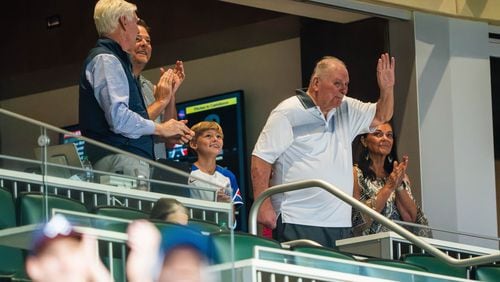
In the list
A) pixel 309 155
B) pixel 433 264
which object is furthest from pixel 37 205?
pixel 433 264

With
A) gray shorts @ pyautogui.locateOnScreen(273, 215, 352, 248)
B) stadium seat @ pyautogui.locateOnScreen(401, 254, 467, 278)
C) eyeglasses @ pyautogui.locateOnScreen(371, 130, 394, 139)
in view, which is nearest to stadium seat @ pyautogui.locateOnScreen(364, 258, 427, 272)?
stadium seat @ pyautogui.locateOnScreen(401, 254, 467, 278)

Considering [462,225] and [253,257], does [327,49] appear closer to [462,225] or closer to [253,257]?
[462,225]

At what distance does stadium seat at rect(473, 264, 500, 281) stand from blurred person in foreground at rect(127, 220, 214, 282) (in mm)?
3030

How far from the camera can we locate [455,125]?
38.2 ft

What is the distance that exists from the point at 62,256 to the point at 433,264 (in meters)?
3.73

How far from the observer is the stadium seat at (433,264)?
8.12 meters

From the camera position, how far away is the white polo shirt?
8.10 metres

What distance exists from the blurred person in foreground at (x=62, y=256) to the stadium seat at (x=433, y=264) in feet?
10.2

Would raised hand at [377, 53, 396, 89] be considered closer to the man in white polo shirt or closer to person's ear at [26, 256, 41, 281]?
the man in white polo shirt

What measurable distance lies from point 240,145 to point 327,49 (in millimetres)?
1446

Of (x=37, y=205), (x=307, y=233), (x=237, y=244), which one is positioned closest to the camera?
(x=37, y=205)

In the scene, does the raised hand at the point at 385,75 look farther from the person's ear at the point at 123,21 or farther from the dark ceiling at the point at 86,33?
the dark ceiling at the point at 86,33

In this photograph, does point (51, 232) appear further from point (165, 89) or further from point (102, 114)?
point (165, 89)

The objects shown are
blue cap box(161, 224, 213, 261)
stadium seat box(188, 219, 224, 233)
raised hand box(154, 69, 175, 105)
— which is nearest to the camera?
blue cap box(161, 224, 213, 261)
